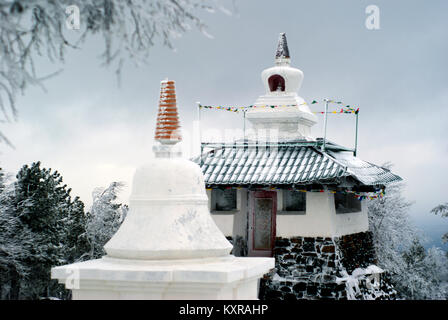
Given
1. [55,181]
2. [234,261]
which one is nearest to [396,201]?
[55,181]

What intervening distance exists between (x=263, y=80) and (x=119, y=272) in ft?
35.7

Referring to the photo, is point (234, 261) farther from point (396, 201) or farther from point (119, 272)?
point (396, 201)

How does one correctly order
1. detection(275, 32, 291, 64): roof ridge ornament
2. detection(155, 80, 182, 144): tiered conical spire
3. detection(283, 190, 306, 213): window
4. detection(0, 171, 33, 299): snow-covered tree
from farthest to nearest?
1. detection(0, 171, 33, 299): snow-covered tree
2. detection(275, 32, 291, 64): roof ridge ornament
3. detection(283, 190, 306, 213): window
4. detection(155, 80, 182, 144): tiered conical spire

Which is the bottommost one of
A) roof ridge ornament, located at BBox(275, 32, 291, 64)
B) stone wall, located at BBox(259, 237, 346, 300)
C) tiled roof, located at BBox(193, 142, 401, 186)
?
stone wall, located at BBox(259, 237, 346, 300)

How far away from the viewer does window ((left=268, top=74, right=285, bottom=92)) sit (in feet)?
55.7

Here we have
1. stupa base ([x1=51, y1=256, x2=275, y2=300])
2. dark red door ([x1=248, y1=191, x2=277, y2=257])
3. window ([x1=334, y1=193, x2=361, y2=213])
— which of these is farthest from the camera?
window ([x1=334, y1=193, x2=361, y2=213])

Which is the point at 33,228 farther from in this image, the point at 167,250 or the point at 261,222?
the point at 167,250

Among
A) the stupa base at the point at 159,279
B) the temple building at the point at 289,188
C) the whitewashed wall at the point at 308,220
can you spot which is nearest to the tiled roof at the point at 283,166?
the temple building at the point at 289,188

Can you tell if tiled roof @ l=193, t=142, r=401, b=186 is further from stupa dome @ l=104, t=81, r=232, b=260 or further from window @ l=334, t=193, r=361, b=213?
stupa dome @ l=104, t=81, r=232, b=260

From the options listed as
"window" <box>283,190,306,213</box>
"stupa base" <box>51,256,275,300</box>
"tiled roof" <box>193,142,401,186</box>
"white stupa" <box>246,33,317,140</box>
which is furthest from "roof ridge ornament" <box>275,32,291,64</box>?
"stupa base" <box>51,256,275,300</box>

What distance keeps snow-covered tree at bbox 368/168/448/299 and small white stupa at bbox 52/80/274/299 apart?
14.6m

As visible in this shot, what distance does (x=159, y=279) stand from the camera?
7.24 metres

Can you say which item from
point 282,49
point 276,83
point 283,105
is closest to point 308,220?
point 283,105
